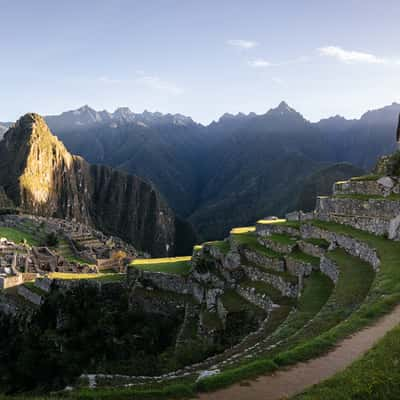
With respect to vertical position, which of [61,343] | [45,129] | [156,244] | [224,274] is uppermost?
[45,129]

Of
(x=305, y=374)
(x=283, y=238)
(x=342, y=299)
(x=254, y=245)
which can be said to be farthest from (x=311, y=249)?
(x=305, y=374)

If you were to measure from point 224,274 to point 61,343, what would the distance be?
37.9ft

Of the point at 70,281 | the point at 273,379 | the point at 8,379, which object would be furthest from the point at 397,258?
the point at 70,281

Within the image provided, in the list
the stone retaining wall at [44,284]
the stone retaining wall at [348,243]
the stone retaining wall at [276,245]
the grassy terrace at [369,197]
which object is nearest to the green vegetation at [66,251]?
the stone retaining wall at [44,284]

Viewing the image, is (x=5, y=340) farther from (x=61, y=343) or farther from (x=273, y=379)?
(x=273, y=379)

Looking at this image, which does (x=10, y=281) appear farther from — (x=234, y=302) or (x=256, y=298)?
(x=256, y=298)

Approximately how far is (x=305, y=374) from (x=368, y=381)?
1.52 metres

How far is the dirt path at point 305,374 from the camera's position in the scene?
728 centimetres

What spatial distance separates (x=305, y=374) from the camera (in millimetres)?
7879

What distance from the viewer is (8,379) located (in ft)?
80.7

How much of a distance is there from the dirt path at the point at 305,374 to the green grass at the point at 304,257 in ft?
30.1

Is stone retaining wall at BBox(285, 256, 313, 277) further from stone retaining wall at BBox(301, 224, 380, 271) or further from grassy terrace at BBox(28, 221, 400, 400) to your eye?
stone retaining wall at BBox(301, 224, 380, 271)

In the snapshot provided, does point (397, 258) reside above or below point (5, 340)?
above

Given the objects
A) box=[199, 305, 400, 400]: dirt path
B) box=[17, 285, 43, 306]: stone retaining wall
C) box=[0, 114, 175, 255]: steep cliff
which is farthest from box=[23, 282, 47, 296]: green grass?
box=[0, 114, 175, 255]: steep cliff
